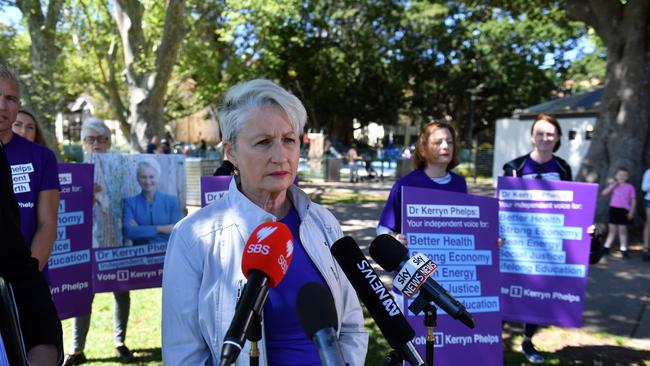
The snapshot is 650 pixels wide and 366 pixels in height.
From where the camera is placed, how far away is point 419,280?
73.5 inches

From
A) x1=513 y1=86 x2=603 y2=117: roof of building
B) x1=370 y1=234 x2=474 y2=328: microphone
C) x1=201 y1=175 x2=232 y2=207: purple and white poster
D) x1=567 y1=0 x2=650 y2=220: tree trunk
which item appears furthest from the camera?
x1=513 y1=86 x2=603 y2=117: roof of building

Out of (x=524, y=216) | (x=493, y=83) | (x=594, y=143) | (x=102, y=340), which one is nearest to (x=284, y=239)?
(x=524, y=216)

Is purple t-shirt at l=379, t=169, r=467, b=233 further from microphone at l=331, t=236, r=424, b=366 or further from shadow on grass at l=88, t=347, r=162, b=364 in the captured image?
shadow on grass at l=88, t=347, r=162, b=364

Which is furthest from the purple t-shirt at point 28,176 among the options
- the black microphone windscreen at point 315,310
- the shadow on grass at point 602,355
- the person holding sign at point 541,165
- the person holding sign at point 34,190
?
the shadow on grass at point 602,355

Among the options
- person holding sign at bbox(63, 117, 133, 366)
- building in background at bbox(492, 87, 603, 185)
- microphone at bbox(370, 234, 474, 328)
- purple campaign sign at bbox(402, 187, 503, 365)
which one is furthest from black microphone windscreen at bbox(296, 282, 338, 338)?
building in background at bbox(492, 87, 603, 185)

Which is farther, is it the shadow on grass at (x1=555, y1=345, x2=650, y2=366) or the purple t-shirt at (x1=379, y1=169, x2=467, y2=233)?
the shadow on grass at (x1=555, y1=345, x2=650, y2=366)

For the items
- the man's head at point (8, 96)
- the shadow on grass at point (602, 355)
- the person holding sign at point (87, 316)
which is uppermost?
the man's head at point (8, 96)

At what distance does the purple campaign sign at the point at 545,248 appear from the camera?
4578 mm

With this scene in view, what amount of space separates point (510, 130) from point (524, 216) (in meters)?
21.2

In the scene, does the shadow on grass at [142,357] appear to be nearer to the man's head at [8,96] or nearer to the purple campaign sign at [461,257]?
the purple campaign sign at [461,257]

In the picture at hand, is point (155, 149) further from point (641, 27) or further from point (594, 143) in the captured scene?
point (641, 27)

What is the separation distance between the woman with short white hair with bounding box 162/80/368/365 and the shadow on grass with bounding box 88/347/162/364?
10.5 ft

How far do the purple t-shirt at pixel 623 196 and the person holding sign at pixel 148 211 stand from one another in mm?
8059

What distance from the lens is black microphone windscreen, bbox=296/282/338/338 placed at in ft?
4.01
